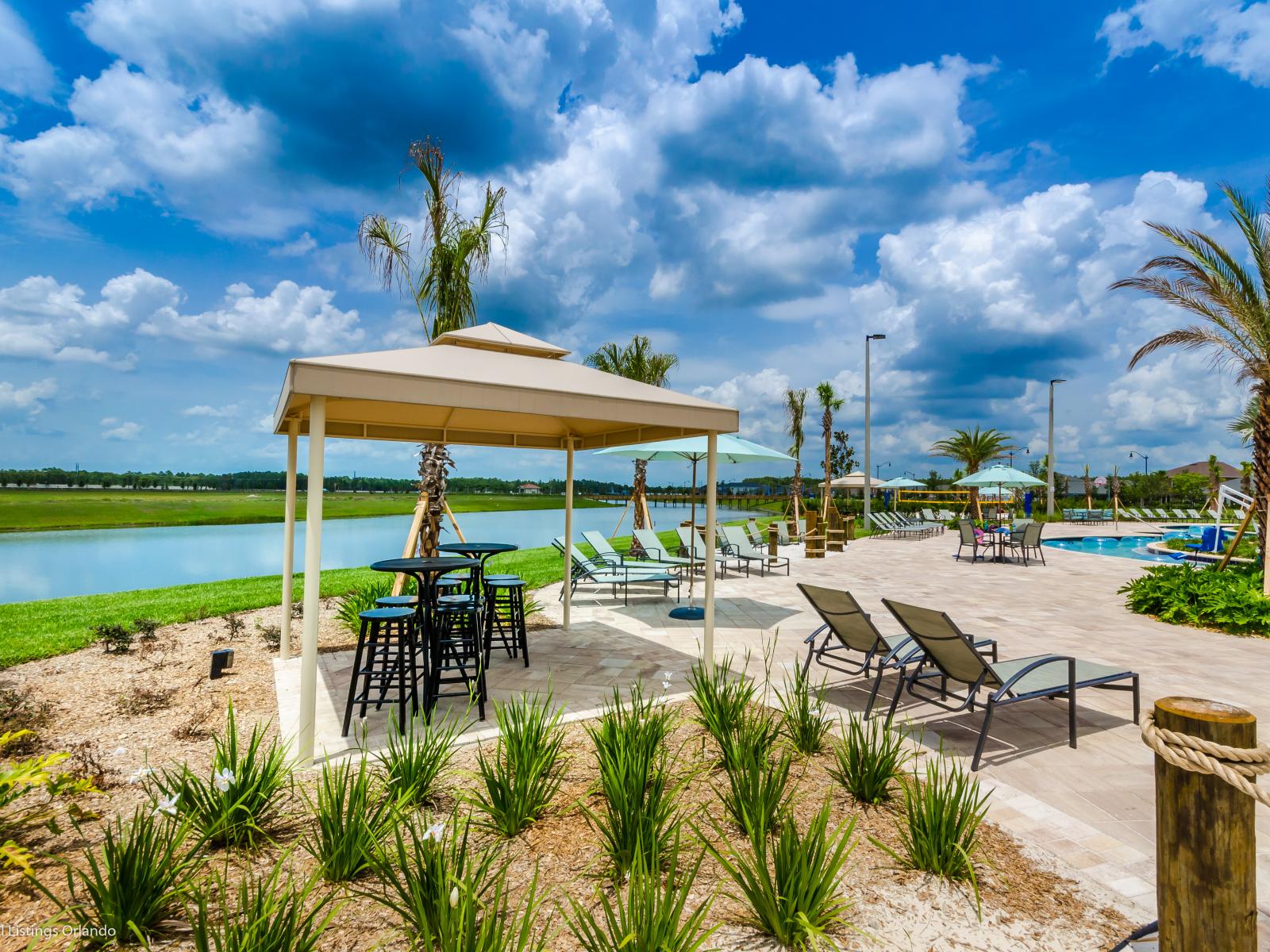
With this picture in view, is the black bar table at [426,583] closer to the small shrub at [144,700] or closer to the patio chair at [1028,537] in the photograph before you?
the small shrub at [144,700]

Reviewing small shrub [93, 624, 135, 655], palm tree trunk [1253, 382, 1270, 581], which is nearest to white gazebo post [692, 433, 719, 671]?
small shrub [93, 624, 135, 655]

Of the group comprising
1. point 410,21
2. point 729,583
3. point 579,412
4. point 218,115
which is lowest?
point 729,583

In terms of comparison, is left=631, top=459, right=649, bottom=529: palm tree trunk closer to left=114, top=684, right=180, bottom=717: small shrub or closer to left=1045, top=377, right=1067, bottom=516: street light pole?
left=114, top=684, right=180, bottom=717: small shrub

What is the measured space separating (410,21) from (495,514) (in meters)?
22.7

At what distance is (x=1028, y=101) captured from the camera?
1052 centimetres

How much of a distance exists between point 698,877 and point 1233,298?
1195 cm

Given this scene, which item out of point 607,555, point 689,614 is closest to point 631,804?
point 689,614

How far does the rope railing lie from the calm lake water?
783cm

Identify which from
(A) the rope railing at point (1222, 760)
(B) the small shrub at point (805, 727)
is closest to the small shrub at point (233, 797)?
(B) the small shrub at point (805, 727)

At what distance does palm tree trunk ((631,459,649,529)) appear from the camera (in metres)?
17.9

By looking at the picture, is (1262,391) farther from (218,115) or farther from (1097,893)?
(218,115)

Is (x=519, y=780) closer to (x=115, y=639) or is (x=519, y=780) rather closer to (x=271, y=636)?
(x=271, y=636)

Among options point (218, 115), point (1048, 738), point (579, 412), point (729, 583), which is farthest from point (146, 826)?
point (218, 115)

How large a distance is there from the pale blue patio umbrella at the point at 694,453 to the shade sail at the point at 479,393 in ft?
6.68
